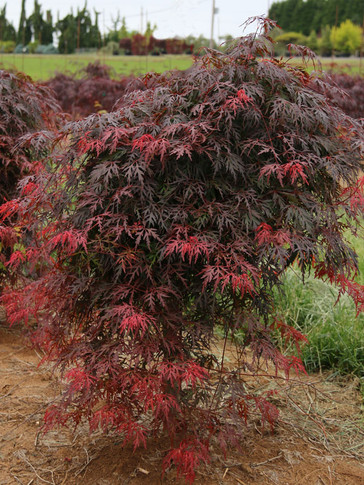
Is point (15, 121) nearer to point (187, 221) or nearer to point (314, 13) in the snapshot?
point (187, 221)

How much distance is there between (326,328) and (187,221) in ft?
6.82

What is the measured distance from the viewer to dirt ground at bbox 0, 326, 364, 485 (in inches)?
96.3

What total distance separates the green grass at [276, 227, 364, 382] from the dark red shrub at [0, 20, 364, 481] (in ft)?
3.62

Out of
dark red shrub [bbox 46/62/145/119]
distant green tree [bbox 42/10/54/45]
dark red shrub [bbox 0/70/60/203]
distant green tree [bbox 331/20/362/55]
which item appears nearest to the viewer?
dark red shrub [bbox 0/70/60/203]

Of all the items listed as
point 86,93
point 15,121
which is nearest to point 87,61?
point 86,93

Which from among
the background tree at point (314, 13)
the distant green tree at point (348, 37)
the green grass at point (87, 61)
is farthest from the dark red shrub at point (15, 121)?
the background tree at point (314, 13)

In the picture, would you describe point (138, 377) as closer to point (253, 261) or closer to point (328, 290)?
point (253, 261)

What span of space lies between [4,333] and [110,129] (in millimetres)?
2557

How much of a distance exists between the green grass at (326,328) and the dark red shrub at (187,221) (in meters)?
1.10

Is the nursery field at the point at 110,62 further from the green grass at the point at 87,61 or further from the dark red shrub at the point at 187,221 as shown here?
the dark red shrub at the point at 187,221

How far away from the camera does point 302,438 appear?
2.81 meters

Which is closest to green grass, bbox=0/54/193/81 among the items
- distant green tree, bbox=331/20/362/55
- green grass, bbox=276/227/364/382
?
distant green tree, bbox=331/20/362/55

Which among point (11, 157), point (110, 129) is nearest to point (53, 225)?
point (110, 129)

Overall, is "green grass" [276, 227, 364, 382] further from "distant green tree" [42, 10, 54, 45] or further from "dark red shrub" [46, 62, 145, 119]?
"distant green tree" [42, 10, 54, 45]
